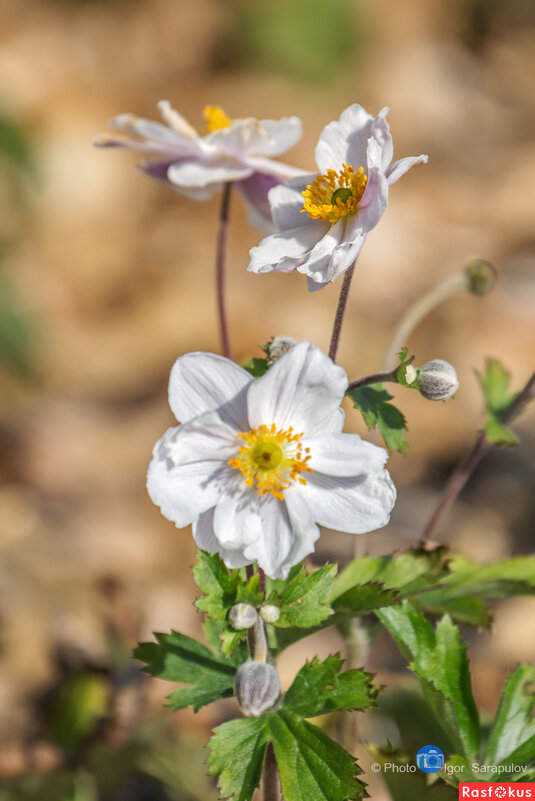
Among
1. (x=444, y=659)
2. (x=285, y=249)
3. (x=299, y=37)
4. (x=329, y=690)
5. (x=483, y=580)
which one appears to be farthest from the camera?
(x=299, y=37)

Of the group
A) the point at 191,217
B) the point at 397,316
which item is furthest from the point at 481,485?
the point at 191,217

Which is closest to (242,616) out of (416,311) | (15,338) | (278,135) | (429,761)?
(429,761)

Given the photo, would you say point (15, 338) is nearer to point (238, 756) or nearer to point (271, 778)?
point (271, 778)

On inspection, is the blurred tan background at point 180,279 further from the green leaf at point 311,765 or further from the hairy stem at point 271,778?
the green leaf at point 311,765

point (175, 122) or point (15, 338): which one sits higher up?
point (15, 338)

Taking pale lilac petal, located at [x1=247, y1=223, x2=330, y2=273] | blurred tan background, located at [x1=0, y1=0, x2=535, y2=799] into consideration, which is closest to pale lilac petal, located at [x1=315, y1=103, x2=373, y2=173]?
pale lilac petal, located at [x1=247, y1=223, x2=330, y2=273]

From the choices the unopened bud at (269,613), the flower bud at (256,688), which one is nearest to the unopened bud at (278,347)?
the unopened bud at (269,613)

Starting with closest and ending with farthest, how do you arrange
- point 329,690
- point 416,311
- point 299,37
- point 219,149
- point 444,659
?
point 329,690, point 444,659, point 219,149, point 416,311, point 299,37
